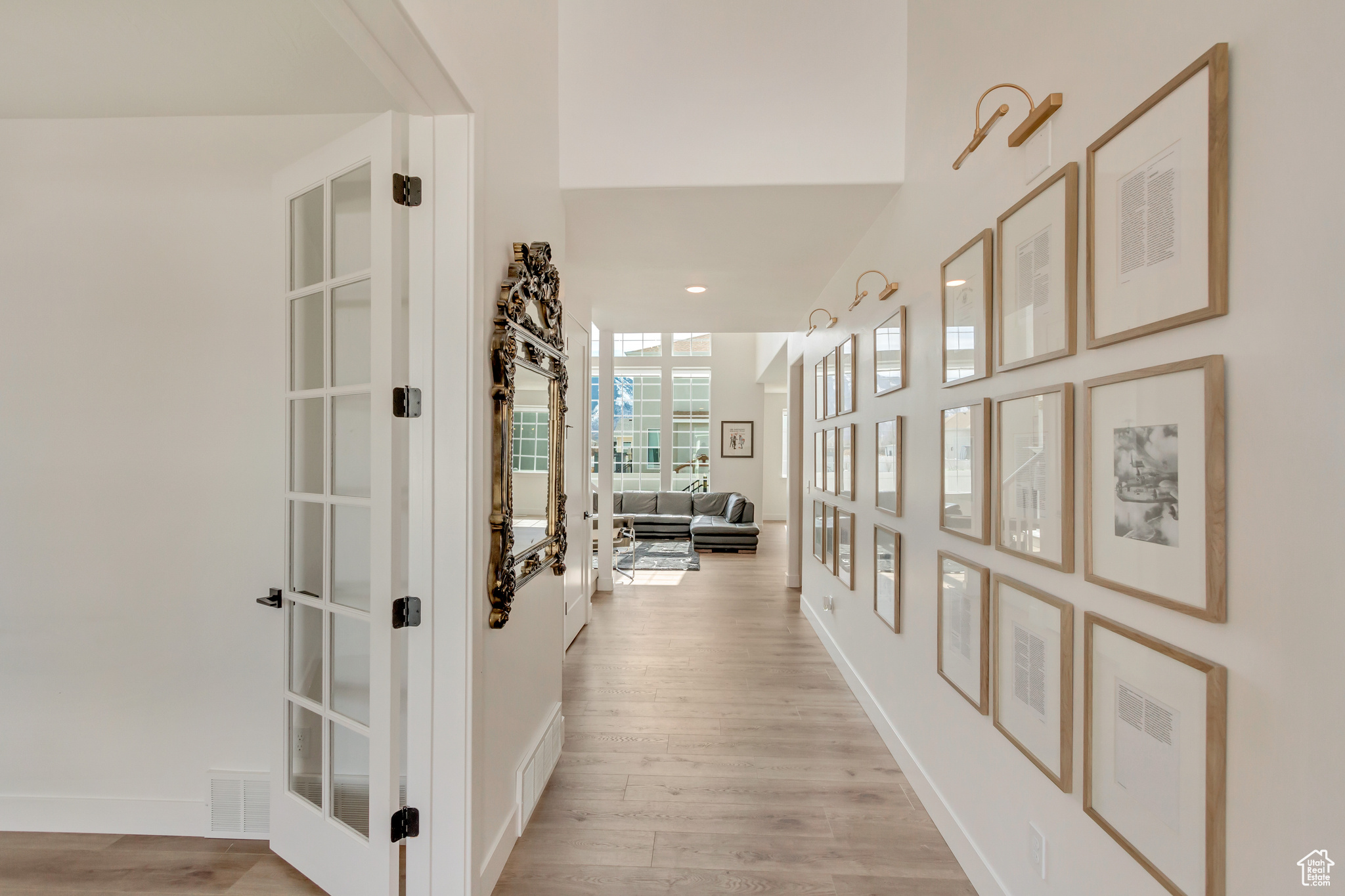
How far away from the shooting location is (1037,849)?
1494 mm

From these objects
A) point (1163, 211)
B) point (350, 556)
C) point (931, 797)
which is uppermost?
point (1163, 211)

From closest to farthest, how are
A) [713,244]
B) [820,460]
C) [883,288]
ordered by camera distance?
[883,288], [713,244], [820,460]

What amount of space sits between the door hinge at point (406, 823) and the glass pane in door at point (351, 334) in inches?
45.0

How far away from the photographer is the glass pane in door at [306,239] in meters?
1.73

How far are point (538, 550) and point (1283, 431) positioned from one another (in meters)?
1.96

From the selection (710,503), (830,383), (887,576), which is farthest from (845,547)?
(710,503)

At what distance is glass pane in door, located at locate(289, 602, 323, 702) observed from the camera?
173cm

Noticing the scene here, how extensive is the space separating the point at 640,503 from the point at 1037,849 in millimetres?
8613

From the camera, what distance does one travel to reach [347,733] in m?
1.66

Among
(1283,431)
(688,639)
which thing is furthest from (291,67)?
(688,639)

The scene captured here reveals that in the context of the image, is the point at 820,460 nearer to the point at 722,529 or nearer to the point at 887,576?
the point at 887,576

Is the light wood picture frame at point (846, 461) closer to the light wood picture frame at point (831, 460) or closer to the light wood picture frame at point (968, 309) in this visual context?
the light wood picture frame at point (831, 460)

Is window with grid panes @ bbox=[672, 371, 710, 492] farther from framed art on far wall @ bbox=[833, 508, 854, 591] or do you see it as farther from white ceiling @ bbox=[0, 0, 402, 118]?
white ceiling @ bbox=[0, 0, 402, 118]

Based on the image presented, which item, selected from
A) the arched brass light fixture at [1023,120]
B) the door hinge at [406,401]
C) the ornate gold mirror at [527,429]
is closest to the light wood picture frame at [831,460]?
the ornate gold mirror at [527,429]
